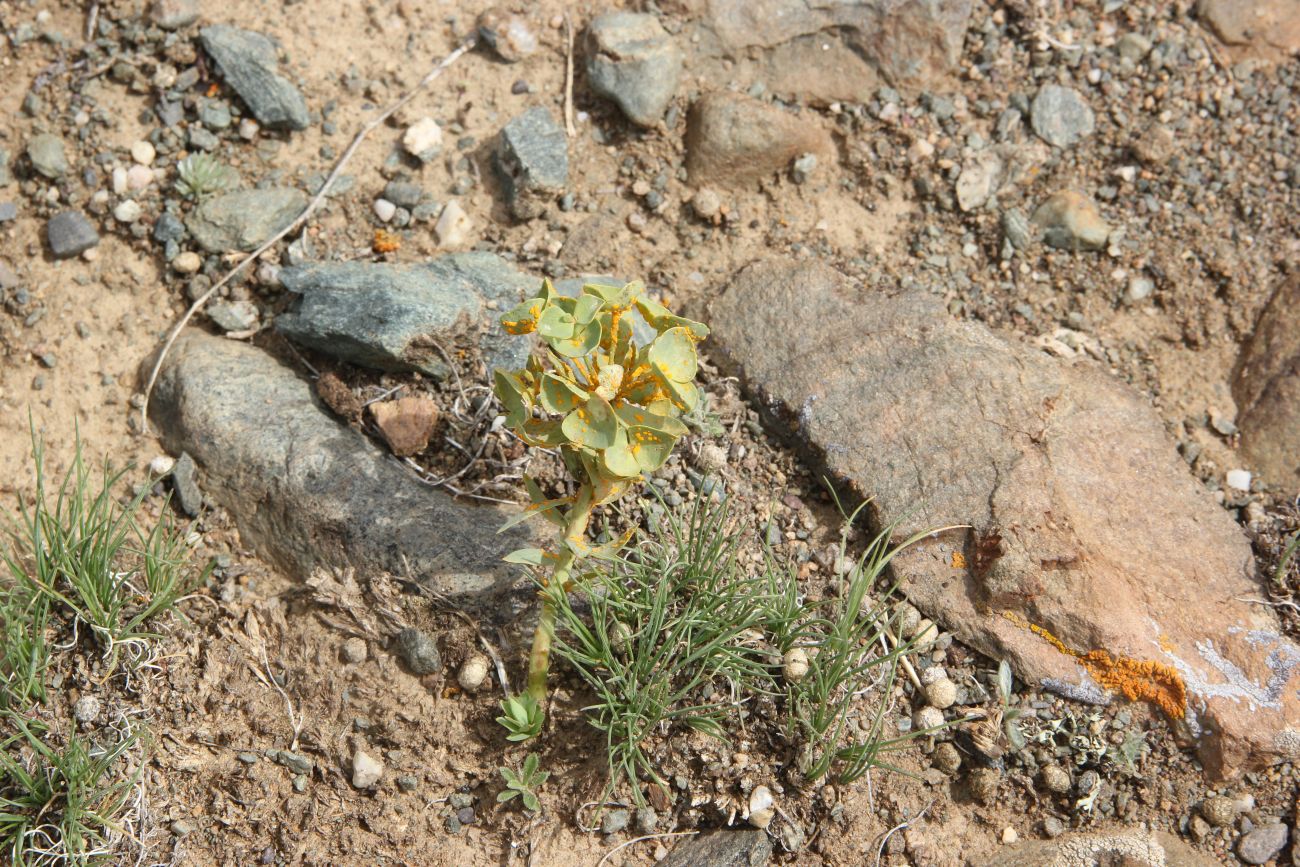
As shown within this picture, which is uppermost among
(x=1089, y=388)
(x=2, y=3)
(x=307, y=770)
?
(x=2, y=3)

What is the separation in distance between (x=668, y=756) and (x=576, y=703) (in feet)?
1.06

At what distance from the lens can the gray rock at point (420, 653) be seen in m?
3.36

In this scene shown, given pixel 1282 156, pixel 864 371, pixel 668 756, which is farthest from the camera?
pixel 1282 156

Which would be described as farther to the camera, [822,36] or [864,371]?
[822,36]

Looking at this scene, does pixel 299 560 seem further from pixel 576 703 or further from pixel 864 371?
pixel 864 371

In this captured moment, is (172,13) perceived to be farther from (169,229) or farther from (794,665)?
(794,665)

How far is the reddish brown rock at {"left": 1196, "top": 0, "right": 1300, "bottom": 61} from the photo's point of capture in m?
4.60

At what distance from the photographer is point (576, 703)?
333 cm

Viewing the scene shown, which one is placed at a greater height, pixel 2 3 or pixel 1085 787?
pixel 2 3

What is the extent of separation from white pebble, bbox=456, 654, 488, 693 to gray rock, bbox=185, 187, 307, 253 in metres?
1.89

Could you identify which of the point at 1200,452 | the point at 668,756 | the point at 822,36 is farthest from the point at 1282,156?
the point at 668,756

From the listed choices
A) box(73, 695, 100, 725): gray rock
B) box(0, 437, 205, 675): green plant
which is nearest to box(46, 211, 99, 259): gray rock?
box(0, 437, 205, 675): green plant

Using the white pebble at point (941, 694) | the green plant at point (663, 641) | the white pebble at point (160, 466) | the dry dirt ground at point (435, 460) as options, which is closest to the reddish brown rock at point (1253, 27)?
the dry dirt ground at point (435, 460)

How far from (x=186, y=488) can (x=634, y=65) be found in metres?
2.33
